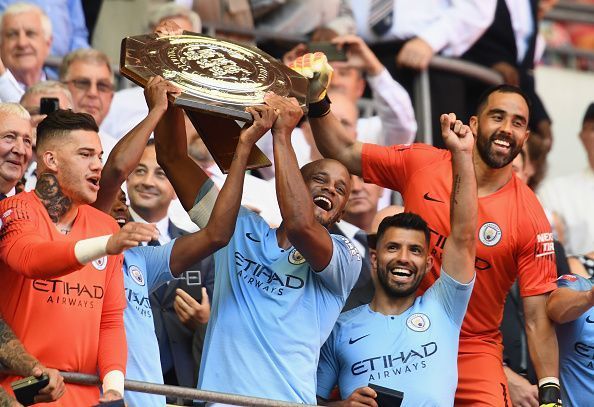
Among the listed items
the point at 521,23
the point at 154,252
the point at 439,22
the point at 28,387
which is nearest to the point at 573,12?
the point at 521,23

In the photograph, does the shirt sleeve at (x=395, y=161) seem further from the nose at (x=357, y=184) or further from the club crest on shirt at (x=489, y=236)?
the nose at (x=357, y=184)

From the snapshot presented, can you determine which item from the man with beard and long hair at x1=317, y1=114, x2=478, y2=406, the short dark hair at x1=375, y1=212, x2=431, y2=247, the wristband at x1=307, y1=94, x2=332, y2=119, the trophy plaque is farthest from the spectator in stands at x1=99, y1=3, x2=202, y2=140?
the man with beard and long hair at x1=317, y1=114, x2=478, y2=406

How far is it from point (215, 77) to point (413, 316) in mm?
1478

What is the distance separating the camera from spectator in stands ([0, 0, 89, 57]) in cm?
1148

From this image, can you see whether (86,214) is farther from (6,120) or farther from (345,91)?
(345,91)

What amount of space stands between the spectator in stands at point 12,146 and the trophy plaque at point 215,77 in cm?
71

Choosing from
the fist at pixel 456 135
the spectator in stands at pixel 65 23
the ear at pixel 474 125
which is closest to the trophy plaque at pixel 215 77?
the fist at pixel 456 135

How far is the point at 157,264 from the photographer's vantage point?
25.6 ft

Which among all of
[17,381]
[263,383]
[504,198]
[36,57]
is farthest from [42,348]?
[36,57]

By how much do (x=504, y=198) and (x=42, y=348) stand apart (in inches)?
103

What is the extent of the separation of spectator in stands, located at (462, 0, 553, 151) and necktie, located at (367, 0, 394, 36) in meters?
0.71

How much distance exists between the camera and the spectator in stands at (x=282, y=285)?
7.32m

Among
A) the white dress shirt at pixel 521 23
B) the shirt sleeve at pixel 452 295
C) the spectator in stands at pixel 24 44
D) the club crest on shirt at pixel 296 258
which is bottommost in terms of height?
the shirt sleeve at pixel 452 295

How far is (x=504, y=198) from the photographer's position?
323 inches
